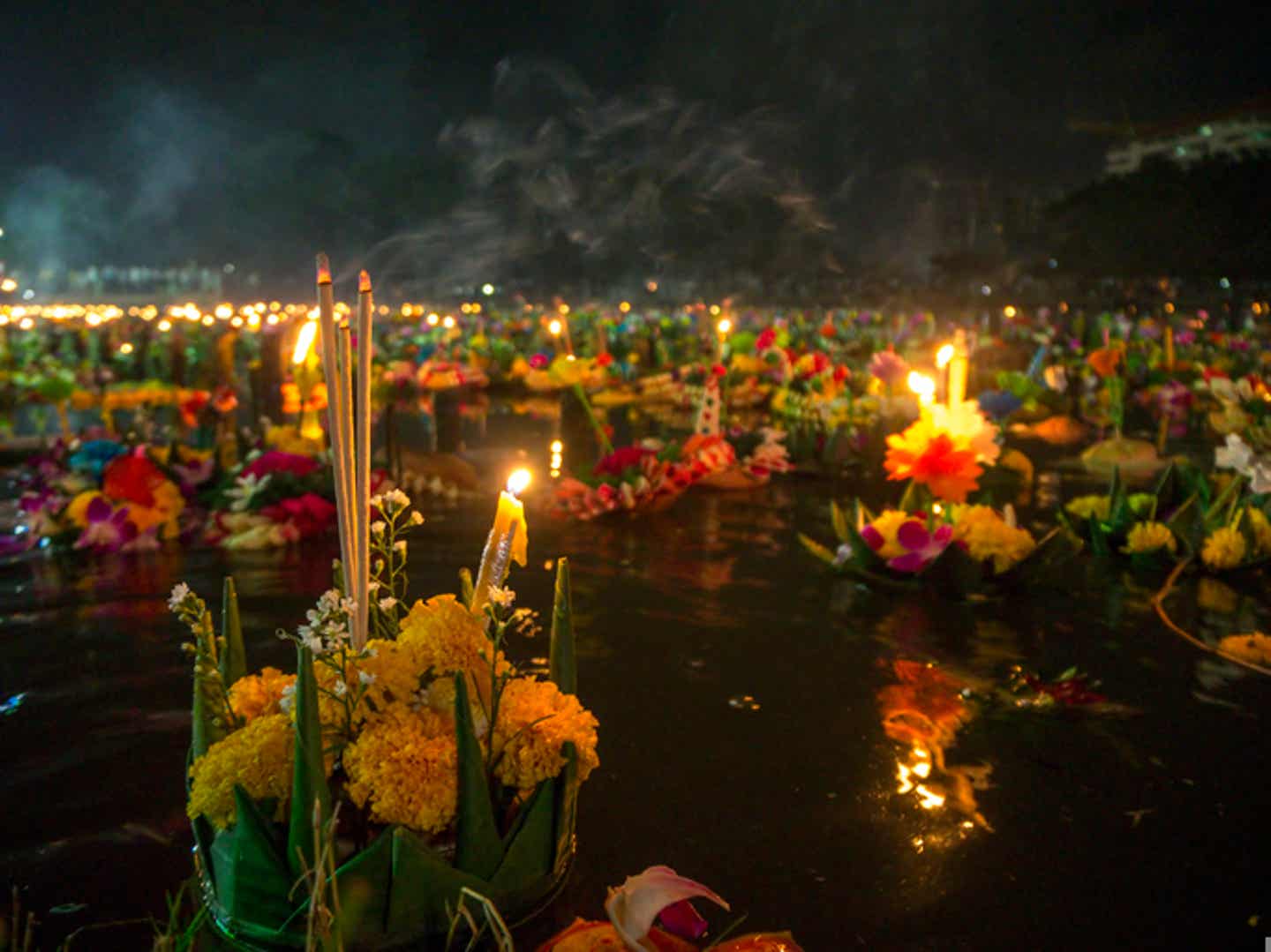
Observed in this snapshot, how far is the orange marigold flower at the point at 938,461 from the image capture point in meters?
5.80

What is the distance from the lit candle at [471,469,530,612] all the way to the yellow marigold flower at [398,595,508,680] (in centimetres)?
10

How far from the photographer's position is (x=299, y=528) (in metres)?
7.80

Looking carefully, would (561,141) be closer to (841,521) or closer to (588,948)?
(841,521)

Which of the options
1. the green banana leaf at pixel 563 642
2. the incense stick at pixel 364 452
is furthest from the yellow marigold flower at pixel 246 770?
the green banana leaf at pixel 563 642

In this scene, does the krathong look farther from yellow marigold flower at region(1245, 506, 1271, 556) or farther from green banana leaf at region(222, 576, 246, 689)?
yellow marigold flower at region(1245, 506, 1271, 556)

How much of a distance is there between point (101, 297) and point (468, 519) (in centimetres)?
7918

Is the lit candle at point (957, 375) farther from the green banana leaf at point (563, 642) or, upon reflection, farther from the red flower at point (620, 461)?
the green banana leaf at point (563, 642)

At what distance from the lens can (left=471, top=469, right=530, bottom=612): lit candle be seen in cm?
277

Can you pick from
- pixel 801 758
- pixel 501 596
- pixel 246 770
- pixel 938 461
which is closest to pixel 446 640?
pixel 501 596

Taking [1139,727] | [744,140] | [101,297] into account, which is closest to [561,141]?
[744,140]

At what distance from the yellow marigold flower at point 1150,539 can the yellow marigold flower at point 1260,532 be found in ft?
1.44

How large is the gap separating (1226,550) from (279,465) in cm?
613

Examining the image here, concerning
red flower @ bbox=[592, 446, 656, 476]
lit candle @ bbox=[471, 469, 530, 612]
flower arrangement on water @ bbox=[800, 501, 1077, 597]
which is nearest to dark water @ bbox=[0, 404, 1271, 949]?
flower arrangement on water @ bbox=[800, 501, 1077, 597]

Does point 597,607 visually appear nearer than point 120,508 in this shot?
Yes
